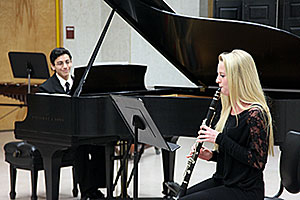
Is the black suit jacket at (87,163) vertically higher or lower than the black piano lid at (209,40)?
lower

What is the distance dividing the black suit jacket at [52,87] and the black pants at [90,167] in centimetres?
47

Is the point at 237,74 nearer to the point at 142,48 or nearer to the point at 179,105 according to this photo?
the point at 179,105

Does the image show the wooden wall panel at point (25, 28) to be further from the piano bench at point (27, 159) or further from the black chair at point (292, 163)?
the black chair at point (292, 163)

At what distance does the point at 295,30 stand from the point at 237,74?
176 inches

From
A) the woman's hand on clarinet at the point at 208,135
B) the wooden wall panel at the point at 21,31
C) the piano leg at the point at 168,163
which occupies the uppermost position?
the wooden wall panel at the point at 21,31

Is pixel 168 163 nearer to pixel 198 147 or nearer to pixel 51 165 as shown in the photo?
pixel 51 165

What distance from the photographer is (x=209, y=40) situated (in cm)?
384

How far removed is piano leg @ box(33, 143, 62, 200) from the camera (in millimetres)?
3584

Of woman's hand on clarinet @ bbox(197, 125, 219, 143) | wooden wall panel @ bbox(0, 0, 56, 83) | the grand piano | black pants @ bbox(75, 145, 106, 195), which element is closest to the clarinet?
woman's hand on clarinet @ bbox(197, 125, 219, 143)

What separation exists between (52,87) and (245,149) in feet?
6.45

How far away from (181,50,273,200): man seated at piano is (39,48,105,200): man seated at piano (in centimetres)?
154

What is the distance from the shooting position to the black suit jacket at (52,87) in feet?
13.2

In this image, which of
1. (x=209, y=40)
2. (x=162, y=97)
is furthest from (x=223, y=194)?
(x=209, y=40)

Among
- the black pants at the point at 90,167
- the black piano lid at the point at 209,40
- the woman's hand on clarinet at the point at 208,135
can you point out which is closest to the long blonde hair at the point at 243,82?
the woman's hand on clarinet at the point at 208,135
